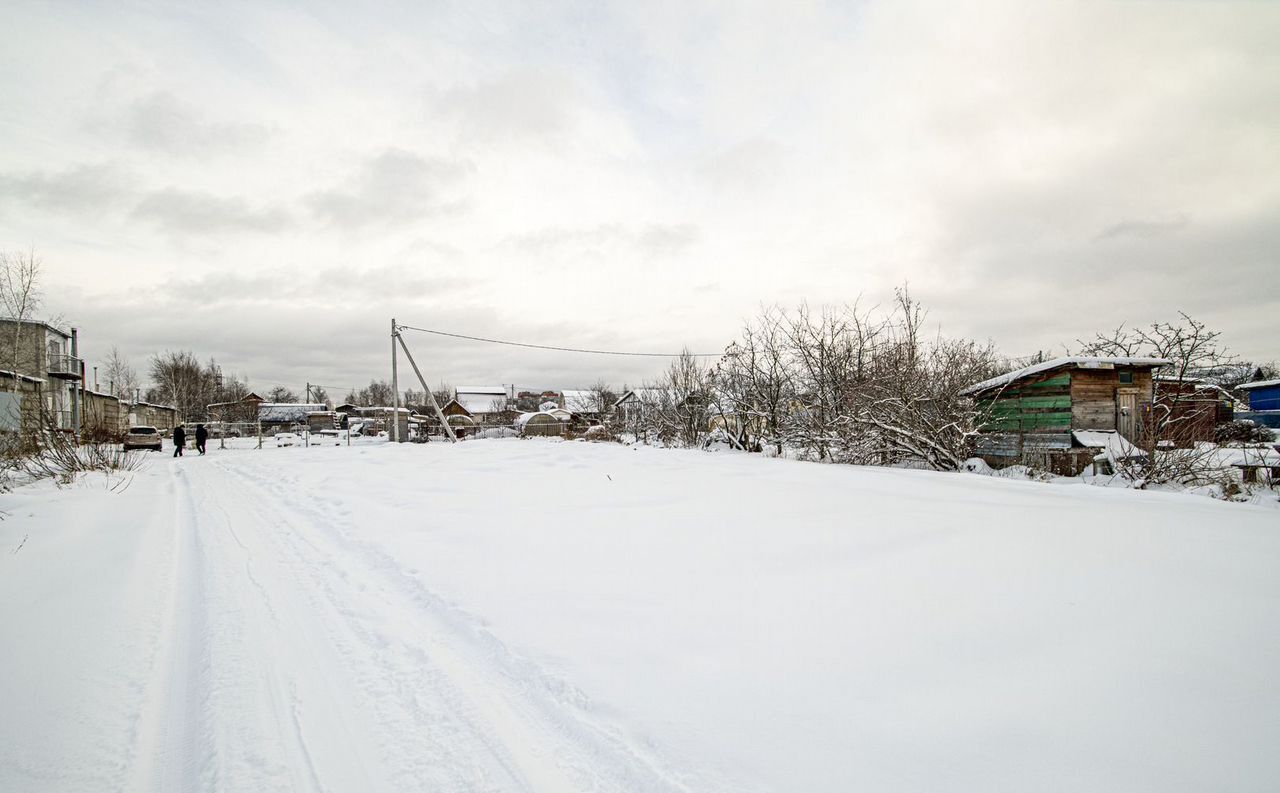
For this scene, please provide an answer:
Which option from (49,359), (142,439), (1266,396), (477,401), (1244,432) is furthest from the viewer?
(477,401)

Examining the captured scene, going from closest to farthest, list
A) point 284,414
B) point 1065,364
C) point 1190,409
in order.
Result: point 1190,409 → point 1065,364 → point 284,414

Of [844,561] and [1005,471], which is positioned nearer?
[844,561]

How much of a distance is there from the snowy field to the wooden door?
402 inches

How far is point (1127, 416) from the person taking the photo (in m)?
14.3

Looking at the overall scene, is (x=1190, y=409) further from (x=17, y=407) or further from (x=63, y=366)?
(x=63, y=366)

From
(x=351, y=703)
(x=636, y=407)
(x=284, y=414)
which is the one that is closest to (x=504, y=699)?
(x=351, y=703)

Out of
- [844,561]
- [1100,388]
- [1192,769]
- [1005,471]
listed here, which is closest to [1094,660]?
[1192,769]

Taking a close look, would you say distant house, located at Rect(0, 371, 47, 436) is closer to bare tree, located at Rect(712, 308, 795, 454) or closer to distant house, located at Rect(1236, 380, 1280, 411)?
bare tree, located at Rect(712, 308, 795, 454)

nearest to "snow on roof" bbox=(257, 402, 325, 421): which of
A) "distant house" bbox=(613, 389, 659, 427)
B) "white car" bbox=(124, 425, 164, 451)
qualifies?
"white car" bbox=(124, 425, 164, 451)

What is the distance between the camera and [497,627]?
142 inches

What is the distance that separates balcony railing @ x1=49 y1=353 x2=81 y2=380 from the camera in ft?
102

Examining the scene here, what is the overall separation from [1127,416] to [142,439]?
39.8 m

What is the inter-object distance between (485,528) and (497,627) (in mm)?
2782

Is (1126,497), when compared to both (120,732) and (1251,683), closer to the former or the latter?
(1251,683)
